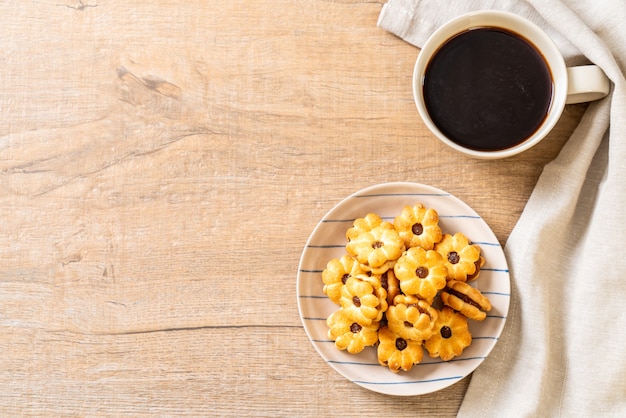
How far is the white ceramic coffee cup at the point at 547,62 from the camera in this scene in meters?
0.93

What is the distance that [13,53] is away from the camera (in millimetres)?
1087

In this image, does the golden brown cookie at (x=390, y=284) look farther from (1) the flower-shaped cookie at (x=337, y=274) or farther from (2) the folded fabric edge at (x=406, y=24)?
(2) the folded fabric edge at (x=406, y=24)

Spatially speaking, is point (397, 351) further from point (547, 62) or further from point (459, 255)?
point (547, 62)

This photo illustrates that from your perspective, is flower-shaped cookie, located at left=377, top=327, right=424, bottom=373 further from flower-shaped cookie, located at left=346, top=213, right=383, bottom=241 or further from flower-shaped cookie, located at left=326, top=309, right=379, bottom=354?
flower-shaped cookie, located at left=346, top=213, right=383, bottom=241

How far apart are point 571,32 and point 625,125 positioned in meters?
0.15

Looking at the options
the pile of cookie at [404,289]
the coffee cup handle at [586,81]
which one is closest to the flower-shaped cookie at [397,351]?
the pile of cookie at [404,289]

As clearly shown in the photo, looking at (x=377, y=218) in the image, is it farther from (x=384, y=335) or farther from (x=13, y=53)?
(x=13, y=53)

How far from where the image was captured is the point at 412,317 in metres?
0.92

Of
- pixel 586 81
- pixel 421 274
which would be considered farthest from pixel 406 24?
pixel 421 274

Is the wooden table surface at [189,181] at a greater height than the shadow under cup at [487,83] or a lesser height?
lesser

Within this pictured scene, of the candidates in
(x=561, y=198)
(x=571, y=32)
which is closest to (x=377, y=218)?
(x=561, y=198)

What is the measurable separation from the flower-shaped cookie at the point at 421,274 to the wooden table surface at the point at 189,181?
0.48 feet

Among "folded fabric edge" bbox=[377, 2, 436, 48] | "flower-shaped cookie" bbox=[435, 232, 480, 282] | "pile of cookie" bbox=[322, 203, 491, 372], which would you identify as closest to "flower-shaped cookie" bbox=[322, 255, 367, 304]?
"pile of cookie" bbox=[322, 203, 491, 372]

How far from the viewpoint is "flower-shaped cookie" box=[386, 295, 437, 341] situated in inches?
36.2
